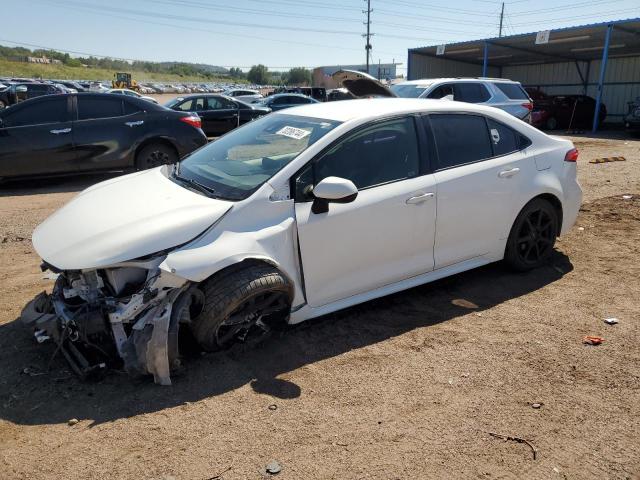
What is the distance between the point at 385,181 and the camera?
376cm

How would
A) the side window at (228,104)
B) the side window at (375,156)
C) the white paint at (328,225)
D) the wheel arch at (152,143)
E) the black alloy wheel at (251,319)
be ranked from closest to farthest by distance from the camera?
A: the white paint at (328,225) < the black alloy wheel at (251,319) < the side window at (375,156) < the wheel arch at (152,143) < the side window at (228,104)

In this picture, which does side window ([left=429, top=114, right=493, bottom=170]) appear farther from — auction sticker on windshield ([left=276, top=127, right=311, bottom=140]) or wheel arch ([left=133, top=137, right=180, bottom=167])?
wheel arch ([left=133, top=137, right=180, bottom=167])

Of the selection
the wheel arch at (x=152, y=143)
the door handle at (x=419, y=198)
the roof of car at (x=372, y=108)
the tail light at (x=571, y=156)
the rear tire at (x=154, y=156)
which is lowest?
the rear tire at (x=154, y=156)

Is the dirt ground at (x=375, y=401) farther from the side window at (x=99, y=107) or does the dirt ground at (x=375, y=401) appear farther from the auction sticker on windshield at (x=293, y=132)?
the side window at (x=99, y=107)

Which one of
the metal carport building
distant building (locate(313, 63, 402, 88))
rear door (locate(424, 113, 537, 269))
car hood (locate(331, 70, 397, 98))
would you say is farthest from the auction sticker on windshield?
distant building (locate(313, 63, 402, 88))

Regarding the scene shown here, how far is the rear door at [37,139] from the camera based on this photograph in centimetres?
821

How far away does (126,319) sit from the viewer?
9.89ft

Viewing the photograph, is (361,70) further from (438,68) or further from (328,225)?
(328,225)

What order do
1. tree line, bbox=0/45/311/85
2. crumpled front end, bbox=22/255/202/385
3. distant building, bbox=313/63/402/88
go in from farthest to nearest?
tree line, bbox=0/45/311/85 < distant building, bbox=313/63/402/88 < crumpled front end, bbox=22/255/202/385

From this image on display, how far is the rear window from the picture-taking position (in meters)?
13.3

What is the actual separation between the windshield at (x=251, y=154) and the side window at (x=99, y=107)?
17.2 ft

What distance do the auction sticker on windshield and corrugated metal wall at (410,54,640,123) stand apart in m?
28.1

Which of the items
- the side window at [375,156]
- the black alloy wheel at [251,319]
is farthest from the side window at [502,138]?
the black alloy wheel at [251,319]

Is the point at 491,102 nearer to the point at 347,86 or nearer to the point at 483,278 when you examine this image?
the point at 347,86
